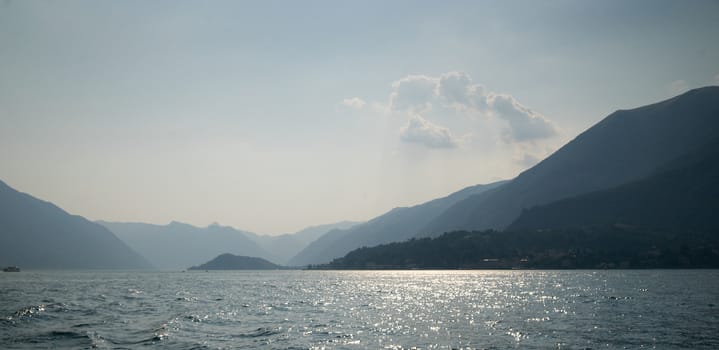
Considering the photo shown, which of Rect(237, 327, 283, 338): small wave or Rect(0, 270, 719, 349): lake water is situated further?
Rect(237, 327, 283, 338): small wave

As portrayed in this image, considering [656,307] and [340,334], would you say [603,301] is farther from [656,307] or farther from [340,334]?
[340,334]

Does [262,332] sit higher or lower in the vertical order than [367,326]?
higher

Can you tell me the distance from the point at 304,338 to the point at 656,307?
67317mm

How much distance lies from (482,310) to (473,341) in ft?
117

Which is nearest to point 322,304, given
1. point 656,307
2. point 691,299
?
point 656,307

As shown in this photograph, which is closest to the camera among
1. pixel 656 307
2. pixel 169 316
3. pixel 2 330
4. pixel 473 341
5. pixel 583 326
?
pixel 473 341

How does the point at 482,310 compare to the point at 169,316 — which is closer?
Answer: the point at 169,316

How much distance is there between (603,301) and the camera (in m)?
102

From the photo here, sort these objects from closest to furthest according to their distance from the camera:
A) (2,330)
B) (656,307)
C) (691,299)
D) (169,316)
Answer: (2,330), (169,316), (656,307), (691,299)

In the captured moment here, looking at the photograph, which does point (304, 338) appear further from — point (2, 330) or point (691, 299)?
point (691, 299)

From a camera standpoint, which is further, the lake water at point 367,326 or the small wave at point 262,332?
the small wave at point 262,332

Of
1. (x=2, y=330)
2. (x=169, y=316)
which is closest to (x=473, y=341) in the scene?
(x=169, y=316)

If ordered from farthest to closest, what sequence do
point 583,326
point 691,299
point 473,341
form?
point 691,299 → point 583,326 → point 473,341

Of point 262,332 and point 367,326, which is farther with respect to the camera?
point 367,326
